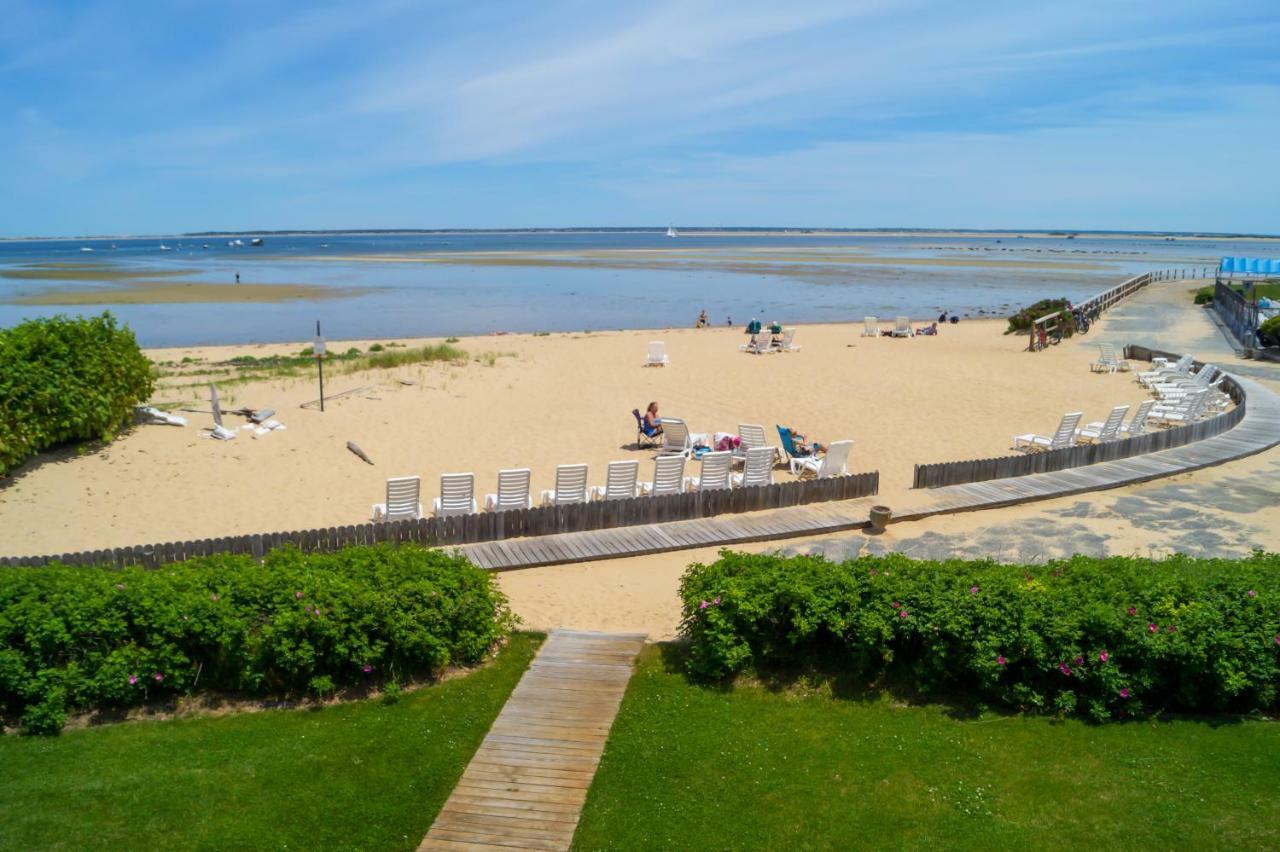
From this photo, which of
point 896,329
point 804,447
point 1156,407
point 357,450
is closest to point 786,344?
point 896,329

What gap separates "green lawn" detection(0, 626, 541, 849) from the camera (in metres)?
5.31

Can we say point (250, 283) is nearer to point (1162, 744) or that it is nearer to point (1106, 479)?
point (1106, 479)

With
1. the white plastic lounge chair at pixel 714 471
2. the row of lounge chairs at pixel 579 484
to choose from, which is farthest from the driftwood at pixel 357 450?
the white plastic lounge chair at pixel 714 471

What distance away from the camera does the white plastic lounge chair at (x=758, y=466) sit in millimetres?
12922

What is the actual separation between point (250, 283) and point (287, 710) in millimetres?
64202

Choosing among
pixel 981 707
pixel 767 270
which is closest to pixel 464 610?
pixel 981 707

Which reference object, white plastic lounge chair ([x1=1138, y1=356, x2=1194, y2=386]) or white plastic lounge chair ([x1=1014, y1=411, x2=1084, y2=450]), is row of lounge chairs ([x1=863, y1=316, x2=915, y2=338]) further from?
white plastic lounge chair ([x1=1014, y1=411, x2=1084, y2=450])

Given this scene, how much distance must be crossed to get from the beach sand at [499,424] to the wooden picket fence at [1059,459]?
0.55 meters

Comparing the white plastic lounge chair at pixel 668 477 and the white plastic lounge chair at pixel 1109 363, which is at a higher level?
the white plastic lounge chair at pixel 1109 363

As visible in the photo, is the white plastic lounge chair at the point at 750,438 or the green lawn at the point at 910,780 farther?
the white plastic lounge chair at the point at 750,438

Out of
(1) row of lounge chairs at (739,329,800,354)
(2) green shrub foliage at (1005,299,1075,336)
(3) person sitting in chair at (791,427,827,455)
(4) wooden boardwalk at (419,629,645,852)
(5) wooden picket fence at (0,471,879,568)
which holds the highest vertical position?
(2) green shrub foliage at (1005,299,1075,336)

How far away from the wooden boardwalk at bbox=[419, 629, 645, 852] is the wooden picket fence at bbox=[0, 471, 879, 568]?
2.22 metres

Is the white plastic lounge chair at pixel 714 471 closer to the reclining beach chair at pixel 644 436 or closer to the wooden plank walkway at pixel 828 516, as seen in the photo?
the wooden plank walkway at pixel 828 516

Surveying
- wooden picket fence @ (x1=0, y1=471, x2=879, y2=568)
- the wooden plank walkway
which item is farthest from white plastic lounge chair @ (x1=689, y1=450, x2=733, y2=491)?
the wooden plank walkway
